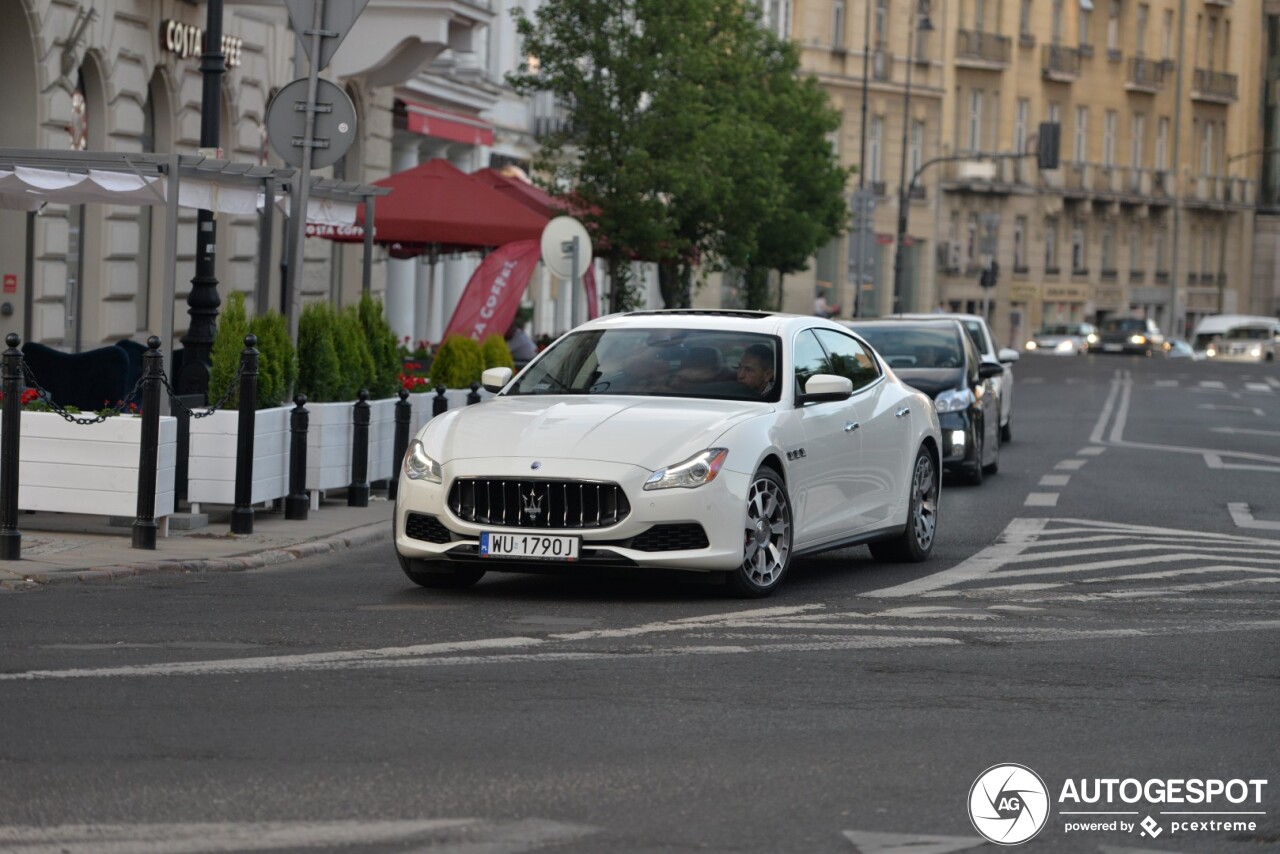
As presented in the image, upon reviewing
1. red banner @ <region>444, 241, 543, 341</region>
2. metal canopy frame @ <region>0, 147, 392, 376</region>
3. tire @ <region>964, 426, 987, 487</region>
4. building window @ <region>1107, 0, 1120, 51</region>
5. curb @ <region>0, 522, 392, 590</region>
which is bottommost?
curb @ <region>0, 522, 392, 590</region>

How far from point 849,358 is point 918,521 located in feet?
3.66

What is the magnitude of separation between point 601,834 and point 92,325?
21040mm

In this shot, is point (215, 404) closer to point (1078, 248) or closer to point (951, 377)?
point (951, 377)

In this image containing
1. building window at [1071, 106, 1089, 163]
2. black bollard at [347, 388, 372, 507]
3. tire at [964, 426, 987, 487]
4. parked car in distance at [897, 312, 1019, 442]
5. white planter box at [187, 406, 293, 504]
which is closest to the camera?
white planter box at [187, 406, 293, 504]

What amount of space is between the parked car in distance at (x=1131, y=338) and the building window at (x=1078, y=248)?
9877 mm

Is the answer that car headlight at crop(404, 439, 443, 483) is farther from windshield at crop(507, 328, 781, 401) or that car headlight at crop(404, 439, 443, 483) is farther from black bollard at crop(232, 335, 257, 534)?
black bollard at crop(232, 335, 257, 534)

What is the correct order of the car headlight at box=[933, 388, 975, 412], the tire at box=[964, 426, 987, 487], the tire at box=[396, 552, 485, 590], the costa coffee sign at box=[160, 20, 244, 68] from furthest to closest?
1. the costa coffee sign at box=[160, 20, 244, 68]
2. the tire at box=[964, 426, 987, 487]
3. the car headlight at box=[933, 388, 975, 412]
4. the tire at box=[396, 552, 485, 590]

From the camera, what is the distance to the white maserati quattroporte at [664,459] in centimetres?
1154

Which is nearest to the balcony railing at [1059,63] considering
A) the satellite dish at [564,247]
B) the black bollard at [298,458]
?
the satellite dish at [564,247]

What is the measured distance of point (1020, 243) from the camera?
312 feet

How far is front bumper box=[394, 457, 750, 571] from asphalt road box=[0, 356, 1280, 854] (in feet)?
0.75

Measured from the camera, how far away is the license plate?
11.5 metres

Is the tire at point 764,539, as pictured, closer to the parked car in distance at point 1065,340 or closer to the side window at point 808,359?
the side window at point 808,359

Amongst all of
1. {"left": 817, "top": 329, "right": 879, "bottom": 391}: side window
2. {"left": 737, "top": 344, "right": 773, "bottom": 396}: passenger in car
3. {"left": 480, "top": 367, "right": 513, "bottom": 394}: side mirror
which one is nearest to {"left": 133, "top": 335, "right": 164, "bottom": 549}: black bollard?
{"left": 480, "top": 367, "right": 513, "bottom": 394}: side mirror
